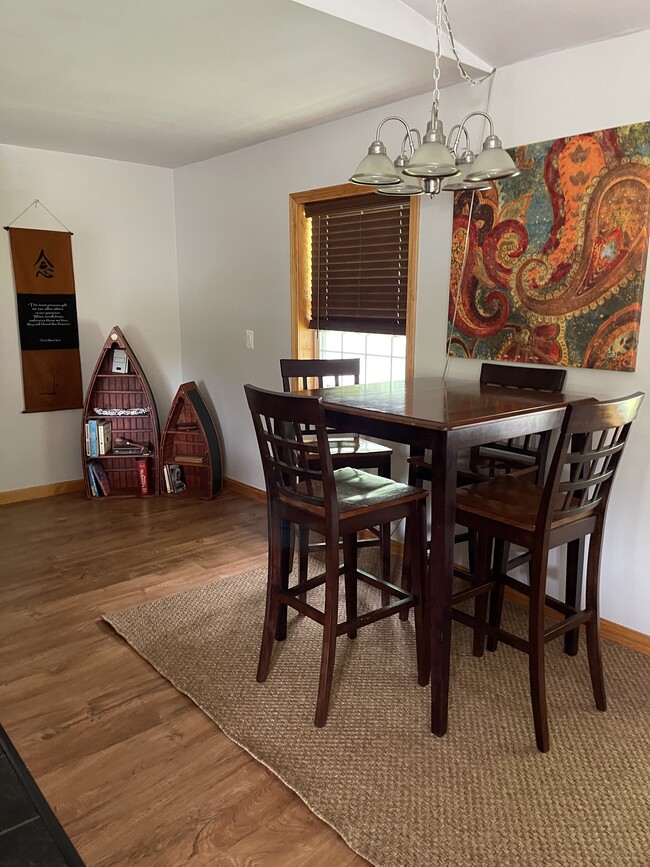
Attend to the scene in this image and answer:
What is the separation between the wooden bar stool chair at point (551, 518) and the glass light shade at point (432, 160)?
88cm

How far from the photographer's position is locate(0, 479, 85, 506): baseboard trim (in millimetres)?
4207

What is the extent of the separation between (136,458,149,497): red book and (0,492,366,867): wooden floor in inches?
33.9

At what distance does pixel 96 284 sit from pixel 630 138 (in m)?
3.43

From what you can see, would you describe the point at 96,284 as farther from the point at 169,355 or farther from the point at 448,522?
the point at 448,522

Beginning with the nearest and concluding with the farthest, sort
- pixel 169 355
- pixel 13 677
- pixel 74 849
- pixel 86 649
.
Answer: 1. pixel 74 849
2. pixel 13 677
3. pixel 86 649
4. pixel 169 355

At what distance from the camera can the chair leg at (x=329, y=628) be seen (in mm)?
1901

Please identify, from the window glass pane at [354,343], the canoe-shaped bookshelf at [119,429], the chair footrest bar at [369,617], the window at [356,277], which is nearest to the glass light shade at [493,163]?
the window at [356,277]

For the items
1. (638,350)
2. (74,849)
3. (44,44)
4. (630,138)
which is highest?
(44,44)

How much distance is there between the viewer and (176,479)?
14.5 ft

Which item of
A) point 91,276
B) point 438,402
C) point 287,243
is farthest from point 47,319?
point 438,402

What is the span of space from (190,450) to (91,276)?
54.6 inches

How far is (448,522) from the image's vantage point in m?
1.83

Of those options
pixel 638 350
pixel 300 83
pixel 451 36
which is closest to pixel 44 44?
pixel 300 83

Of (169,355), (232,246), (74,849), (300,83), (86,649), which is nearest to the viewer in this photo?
(74,849)
